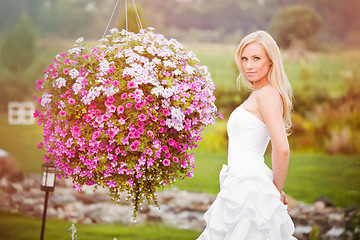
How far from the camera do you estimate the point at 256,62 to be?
2.75 meters

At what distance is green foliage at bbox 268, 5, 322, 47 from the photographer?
311 inches

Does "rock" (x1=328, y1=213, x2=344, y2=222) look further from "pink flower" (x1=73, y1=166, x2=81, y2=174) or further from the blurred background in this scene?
"pink flower" (x1=73, y1=166, x2=81, y2=174)

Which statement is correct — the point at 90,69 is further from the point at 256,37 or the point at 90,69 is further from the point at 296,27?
the point at 296,27

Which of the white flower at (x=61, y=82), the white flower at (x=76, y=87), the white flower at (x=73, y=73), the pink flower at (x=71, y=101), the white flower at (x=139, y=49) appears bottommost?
the pink flower at (x=71, y=101)

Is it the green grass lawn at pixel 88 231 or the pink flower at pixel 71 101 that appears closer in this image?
the pink flower at pixel 71 101

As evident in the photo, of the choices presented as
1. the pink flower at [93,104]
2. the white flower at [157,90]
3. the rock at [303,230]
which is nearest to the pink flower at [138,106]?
the white flower at [157,90]

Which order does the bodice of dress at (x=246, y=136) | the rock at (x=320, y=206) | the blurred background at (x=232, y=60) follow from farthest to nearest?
the blurred background at (x=232, y=60) < the rock at (x=320, y=206) < the bodice of dress at (x=246, y=136)

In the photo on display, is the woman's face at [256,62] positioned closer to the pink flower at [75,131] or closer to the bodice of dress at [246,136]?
the bodice of dress at [246,136]

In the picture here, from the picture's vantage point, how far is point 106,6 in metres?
8.00

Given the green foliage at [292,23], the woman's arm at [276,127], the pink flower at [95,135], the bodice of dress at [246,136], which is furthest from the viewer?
the green foliage at [292,23]

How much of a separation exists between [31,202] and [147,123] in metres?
5.08

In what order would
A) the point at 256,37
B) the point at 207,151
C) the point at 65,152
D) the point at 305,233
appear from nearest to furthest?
the point at 256,37 → the point at 65,152 → the point at 305,233 → the point at 207,151

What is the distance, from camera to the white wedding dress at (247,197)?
2605mm

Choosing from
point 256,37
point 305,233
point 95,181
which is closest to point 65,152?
point 95,181
